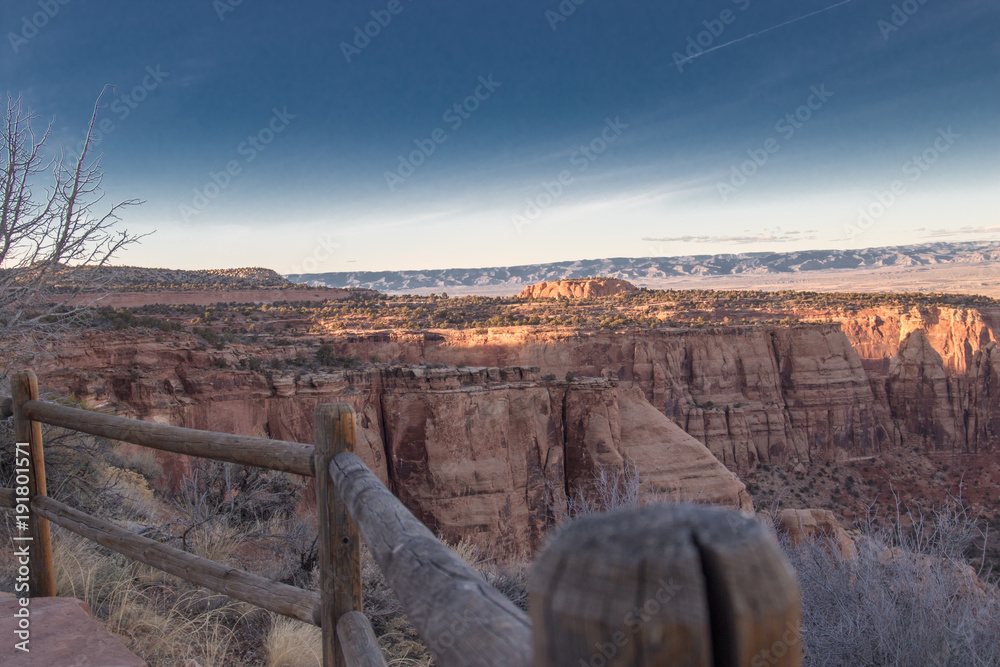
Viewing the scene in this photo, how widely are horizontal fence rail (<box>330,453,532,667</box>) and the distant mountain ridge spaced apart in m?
125

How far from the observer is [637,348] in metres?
27.4

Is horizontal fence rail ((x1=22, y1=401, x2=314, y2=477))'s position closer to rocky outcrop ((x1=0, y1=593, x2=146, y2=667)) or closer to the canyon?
rocky outcrop ((x1=0, y1=593, x2=146, y2=667))

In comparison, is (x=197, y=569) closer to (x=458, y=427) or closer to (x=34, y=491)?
(x=34, y=491)

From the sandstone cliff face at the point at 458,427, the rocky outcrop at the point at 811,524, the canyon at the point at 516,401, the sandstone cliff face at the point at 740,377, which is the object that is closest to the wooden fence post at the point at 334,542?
the rocky outcrop at the point at 811,524

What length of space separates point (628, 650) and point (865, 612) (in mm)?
4377

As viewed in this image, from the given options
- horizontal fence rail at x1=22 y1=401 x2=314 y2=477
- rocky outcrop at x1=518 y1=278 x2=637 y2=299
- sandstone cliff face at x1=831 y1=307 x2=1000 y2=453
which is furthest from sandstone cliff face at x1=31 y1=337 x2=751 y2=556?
rocky outcrop at x1=518 y1=278 x2=637 y2=299

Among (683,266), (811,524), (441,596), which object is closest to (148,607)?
(441,596)

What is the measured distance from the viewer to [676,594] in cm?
58

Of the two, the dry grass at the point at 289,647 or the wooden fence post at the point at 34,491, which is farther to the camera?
the wooden fence post at the point at 34,491

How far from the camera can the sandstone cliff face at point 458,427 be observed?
15367mm

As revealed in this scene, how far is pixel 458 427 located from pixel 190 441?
1409cm

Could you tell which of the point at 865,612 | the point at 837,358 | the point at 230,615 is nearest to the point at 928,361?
the point at 837,358

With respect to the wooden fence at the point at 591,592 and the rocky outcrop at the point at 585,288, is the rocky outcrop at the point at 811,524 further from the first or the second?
the rocky outcrop at the point at 585,288

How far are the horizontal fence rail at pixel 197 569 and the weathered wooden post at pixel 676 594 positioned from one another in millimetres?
1833
